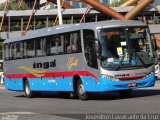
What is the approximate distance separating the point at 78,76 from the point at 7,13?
216 ft

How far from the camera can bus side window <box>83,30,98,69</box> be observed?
20828mm

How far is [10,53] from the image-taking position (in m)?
28.8

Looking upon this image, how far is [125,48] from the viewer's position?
20.8m

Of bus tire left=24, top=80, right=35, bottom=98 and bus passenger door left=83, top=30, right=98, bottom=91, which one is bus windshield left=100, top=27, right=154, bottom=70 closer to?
bus passenger door left=83, top=30, right=98, bottom=91

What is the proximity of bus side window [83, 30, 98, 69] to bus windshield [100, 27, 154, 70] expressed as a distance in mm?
378

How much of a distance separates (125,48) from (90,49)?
132cm

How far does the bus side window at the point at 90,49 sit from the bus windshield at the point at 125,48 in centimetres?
38

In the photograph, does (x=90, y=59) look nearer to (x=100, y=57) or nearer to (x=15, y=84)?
(x=100, y=57)

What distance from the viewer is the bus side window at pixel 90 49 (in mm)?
20828

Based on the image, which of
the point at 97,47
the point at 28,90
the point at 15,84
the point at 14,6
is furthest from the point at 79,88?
the point at 14,6

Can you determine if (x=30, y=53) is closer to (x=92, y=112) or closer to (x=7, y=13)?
(x=92, y=112)

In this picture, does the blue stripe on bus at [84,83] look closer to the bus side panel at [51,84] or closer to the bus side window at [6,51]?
the bus side panel at [51,84]

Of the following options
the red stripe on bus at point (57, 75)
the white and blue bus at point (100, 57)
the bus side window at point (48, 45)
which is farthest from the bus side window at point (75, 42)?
the bus side window at point (48, 45)

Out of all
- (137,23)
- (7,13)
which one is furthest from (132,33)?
(7,13)
